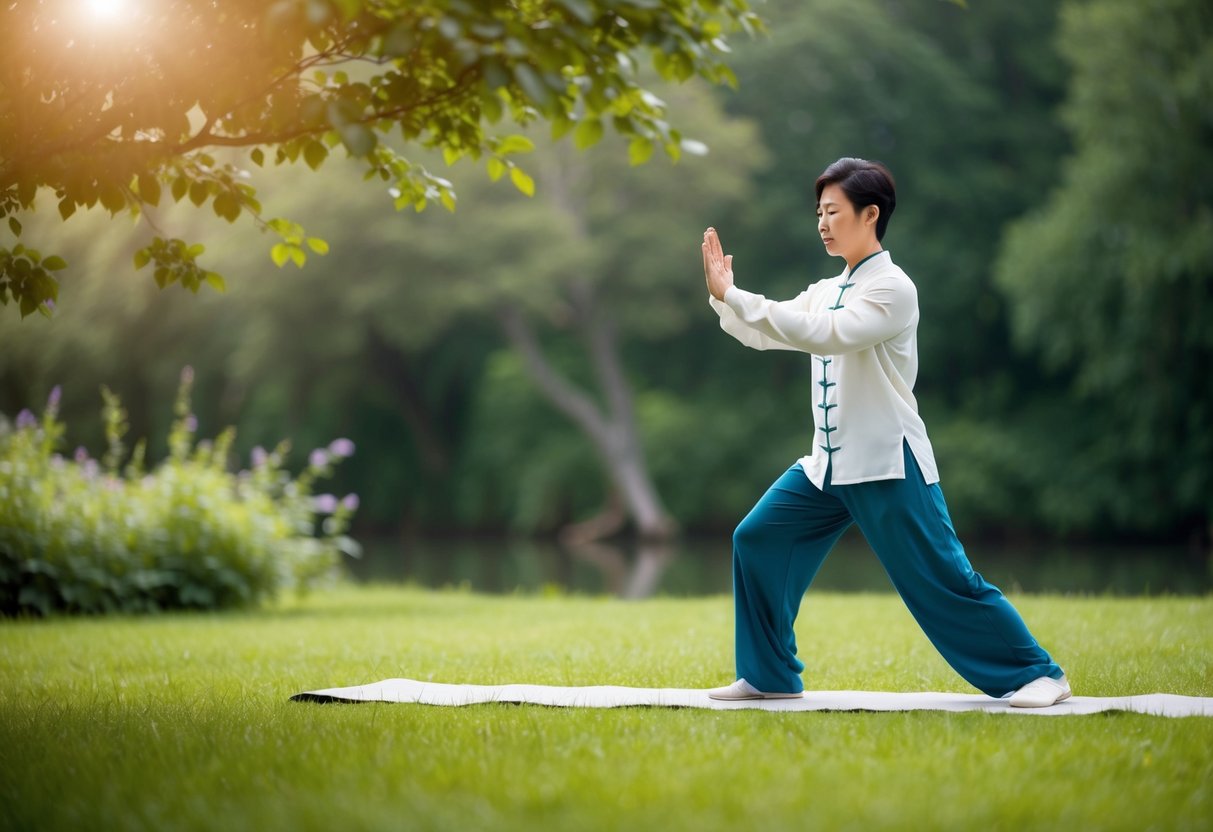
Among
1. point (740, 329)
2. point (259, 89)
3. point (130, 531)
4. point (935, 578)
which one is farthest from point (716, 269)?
point (130, 531)

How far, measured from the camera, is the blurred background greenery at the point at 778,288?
23766mm

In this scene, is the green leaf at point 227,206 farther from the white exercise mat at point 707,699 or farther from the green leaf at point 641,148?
the white exercise mat at point 707,699

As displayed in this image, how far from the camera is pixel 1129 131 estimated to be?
22.9 m

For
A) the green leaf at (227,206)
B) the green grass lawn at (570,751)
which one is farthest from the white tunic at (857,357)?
the green leaf at (227,206)

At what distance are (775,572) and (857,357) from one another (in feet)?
2.98

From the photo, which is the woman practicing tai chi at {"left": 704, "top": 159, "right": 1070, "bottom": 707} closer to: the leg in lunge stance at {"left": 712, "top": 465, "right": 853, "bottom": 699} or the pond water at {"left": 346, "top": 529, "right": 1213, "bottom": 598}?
the leg in lunge stance at {"left": 712, "top": 465, "right": 853, "bottom": 699}

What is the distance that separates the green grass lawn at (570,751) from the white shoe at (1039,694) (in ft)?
0.86

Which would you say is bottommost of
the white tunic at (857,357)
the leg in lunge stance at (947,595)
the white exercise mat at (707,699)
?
the white exercise mat at (707,699)

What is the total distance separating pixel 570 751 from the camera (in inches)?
160

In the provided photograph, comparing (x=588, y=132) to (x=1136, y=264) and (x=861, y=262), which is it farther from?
(x=1136, y=264)

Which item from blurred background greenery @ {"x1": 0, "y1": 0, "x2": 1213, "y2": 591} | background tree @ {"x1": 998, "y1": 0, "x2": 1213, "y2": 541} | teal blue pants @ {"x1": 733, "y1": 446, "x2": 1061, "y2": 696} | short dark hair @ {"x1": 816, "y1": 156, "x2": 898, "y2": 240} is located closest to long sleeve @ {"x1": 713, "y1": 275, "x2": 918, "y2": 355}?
short dark hair @ {"x1": 816, "y1": 156, "x2": 898, "y2": 240}

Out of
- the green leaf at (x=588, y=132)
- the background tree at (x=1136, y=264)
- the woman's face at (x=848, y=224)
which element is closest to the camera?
the green leaf at (x=588, y=132)

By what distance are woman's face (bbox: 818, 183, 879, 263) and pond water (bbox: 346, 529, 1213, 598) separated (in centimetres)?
884

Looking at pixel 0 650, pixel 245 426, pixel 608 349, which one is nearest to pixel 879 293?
pixel 0 650
